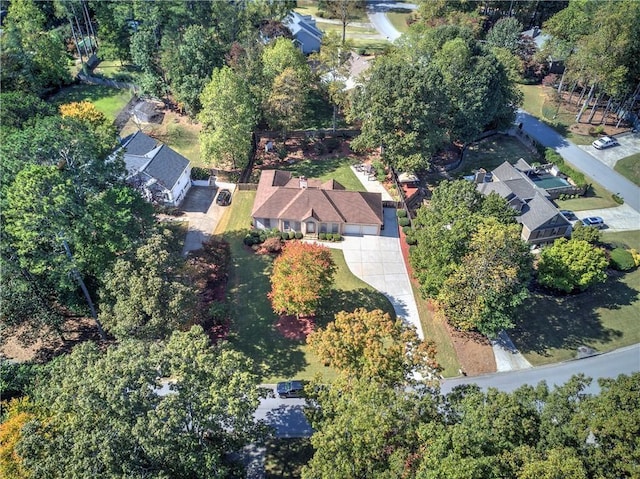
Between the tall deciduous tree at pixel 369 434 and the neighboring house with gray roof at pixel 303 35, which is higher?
the neighboring house with gray roof at pixel 303 35

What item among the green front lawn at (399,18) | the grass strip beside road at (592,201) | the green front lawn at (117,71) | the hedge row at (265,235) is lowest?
the hedge row at (265,235)

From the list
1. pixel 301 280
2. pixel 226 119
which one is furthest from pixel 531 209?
pixel 226 119

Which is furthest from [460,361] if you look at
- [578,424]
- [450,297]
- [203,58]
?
[203,58]

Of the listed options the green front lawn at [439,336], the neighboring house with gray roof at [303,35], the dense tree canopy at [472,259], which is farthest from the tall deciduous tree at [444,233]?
the neighboring house with gray roof at [303,35]

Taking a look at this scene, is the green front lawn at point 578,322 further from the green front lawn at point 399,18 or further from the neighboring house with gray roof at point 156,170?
the green front lawn at point 399,18

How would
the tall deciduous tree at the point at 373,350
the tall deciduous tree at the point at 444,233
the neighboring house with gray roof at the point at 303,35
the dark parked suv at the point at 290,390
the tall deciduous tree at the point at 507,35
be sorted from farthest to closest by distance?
the neighboring house with gray roof at the point at 303,35
the tall deciduous tree at the point at 507,35
the tall deciduous tree at the point at 444,233
the dark parked suv at the point at 290,390
the tall deciduous tree at the point at 373,350

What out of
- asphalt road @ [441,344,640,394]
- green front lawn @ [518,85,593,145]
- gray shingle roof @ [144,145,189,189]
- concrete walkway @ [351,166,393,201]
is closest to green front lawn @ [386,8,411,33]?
green front lawn @ [518,85,593,145]
